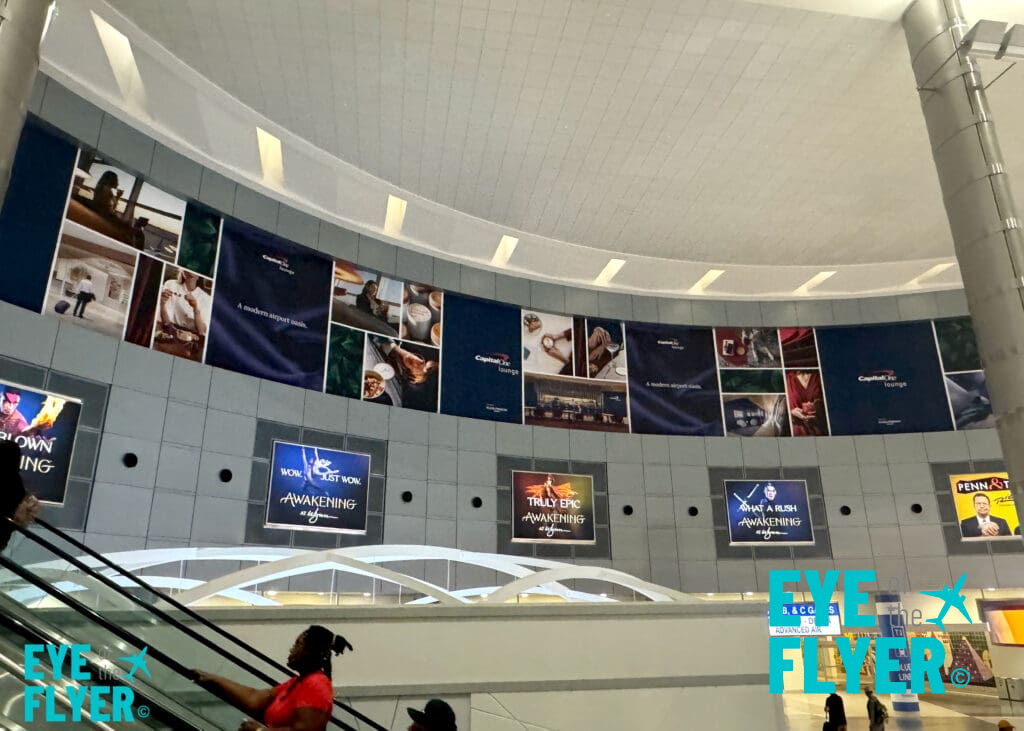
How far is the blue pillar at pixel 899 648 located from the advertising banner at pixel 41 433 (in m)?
17.7

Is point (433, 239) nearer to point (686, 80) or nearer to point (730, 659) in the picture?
point (686, 80)

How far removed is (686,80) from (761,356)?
993 centimetres

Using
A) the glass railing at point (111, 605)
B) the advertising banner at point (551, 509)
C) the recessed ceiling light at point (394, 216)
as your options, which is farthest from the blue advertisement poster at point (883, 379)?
the glass railing at point (111, 605)

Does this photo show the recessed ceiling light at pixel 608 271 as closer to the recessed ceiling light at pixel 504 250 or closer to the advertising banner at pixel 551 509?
the recessed ceiling light at pixel 504 250

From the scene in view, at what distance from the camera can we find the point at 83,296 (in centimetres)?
1198

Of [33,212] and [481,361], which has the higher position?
[33,212]

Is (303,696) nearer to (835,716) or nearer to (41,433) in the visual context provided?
(835,716)

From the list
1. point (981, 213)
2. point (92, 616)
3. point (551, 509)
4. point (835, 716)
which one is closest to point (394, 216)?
point (551, 509)

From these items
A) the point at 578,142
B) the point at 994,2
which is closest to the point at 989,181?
the point at 994,2

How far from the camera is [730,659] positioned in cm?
707

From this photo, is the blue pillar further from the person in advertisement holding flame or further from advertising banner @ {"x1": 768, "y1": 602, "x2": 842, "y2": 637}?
the person in advertisement holding flame

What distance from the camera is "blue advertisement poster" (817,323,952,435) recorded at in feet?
65.2

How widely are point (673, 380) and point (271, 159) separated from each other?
39.6ft

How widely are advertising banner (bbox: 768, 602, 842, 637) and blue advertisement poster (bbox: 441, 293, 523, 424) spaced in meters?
9.09
